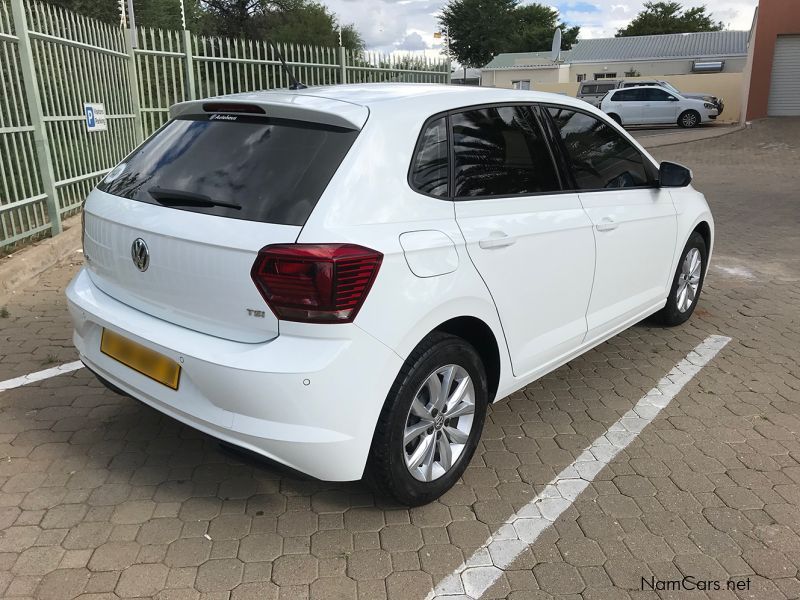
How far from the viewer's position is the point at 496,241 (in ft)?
9.20

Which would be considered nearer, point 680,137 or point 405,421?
point 405,421

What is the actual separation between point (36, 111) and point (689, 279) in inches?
244

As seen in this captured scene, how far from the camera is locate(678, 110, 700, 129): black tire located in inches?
1003

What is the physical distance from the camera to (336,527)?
268cm

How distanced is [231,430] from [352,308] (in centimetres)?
65

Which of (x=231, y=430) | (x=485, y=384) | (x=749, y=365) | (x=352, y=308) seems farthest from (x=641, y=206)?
(x=231, y=430)

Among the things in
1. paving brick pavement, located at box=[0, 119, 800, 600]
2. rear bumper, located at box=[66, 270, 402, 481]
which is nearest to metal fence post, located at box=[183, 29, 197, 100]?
paving brick pavement, located at box=[0, 119, 800, 600]

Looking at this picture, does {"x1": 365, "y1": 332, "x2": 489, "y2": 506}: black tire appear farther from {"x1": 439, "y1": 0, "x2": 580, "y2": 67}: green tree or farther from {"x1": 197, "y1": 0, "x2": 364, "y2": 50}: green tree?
{"x1": 439, "y1": 0, "x2": 580, "y2": 67}: green tree

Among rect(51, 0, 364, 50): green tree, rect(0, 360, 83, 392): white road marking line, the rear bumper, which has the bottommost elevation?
rect(0, 360, 83, 392): white road marking line

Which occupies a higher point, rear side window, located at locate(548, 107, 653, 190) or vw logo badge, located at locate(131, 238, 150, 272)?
rear side window, located at locate(548, 107, 653, 190)

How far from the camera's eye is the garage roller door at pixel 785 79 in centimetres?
2272

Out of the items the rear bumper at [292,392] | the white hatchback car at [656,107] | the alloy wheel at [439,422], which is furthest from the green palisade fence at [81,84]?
the white hatchback car at [656,107]

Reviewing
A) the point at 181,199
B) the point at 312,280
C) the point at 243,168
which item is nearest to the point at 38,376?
the point at 181,199

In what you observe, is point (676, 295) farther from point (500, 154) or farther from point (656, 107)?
point (656, 107)
